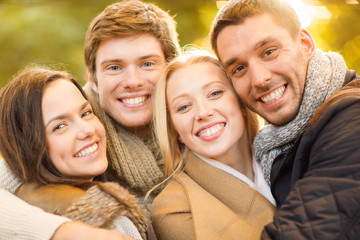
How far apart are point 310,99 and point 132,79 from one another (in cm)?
121

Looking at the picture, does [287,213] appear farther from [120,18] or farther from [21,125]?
[120,18]

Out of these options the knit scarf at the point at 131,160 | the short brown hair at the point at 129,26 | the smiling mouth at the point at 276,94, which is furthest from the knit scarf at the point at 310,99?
the short brown hair at the point at 129,26

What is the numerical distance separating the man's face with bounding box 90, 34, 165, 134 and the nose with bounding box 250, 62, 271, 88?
824mm

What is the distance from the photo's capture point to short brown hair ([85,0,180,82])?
108 inches

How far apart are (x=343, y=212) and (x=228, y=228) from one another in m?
0.63

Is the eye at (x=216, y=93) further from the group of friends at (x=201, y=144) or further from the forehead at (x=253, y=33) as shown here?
the forehead at (x=253, y=33)

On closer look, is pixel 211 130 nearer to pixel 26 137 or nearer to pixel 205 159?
pixel 205 159

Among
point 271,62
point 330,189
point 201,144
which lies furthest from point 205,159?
point 330,189

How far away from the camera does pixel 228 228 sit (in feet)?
6.53

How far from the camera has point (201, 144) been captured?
234cm

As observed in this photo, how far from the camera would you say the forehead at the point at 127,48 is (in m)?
2.75

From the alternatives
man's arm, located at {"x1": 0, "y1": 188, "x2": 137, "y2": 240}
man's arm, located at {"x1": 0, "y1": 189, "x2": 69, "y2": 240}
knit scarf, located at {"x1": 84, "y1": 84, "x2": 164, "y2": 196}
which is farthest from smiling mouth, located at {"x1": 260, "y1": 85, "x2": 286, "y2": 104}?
man's arm, located at {"x1": 0, "y1": 189, "x2": 69, "y2": 240}

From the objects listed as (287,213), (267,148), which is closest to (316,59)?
(267,148)

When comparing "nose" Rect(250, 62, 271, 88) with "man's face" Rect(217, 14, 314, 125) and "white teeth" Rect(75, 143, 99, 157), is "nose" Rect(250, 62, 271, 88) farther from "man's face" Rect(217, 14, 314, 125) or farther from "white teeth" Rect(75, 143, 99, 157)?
"white teeth" Rect(75, 143, 99, 157)
